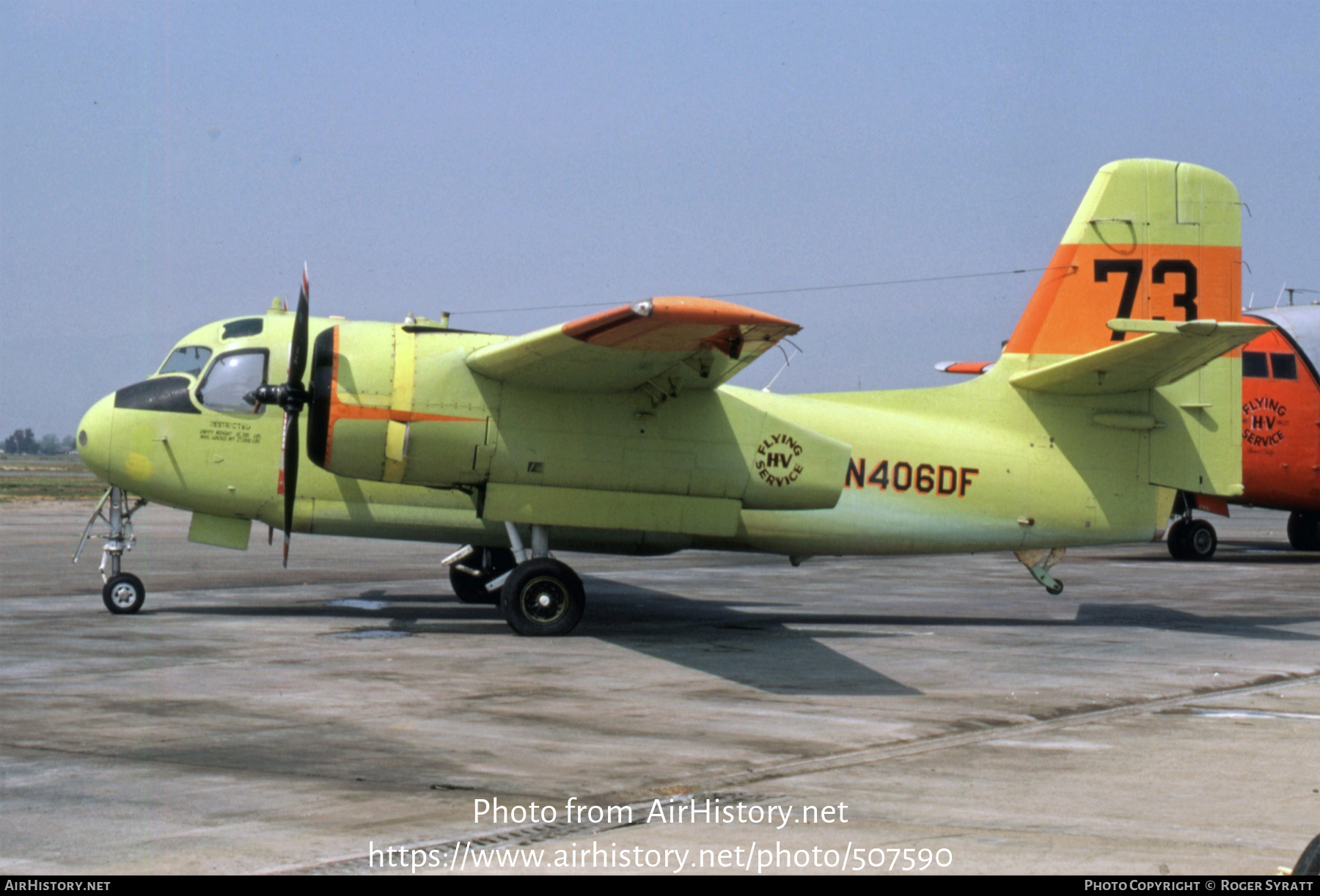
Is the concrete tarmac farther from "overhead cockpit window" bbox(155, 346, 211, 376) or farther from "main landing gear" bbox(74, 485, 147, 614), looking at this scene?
"overhead cockpit window" bbox(155, 346, 211, 376)

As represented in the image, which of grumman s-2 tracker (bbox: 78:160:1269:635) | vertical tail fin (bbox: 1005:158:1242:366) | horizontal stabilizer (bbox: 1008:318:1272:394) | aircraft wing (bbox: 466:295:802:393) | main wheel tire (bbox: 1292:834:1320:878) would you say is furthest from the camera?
vertical tail fin (bbox: 1005:158:1242:366)

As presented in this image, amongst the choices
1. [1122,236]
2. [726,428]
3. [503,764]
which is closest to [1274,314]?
[1122,236]

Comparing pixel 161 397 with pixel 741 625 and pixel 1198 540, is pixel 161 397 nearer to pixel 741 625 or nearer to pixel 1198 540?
pixel 741 625

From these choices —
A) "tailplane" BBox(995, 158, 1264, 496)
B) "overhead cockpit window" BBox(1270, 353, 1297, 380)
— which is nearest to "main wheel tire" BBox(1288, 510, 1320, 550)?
"overhead cockpit window" BBox(1270, 353, 1297, 380)

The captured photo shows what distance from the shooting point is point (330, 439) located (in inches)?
559

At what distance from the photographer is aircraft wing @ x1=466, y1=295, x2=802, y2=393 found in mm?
11469

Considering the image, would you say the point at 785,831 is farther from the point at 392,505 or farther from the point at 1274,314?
the point at 1274,314

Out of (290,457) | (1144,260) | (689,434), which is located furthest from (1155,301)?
(290,457)

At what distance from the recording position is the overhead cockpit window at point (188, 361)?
16.3 metres

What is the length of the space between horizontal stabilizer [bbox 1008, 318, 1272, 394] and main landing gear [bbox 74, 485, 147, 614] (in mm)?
11840

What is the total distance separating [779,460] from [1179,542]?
56.3 ft

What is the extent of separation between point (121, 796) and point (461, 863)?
2.39m

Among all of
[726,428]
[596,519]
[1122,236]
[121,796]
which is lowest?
[121,796]

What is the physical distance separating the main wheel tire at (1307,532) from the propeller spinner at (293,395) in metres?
26.3
